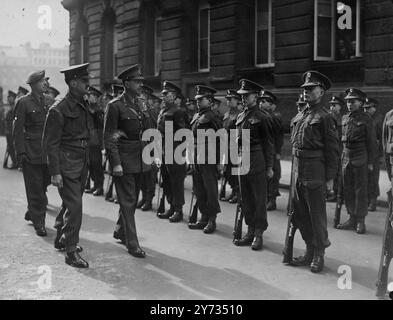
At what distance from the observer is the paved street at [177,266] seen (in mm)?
4828

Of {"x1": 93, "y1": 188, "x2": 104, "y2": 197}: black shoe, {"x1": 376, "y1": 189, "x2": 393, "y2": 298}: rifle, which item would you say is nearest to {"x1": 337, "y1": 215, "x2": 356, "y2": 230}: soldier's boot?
{"x1": 376, "y1": 189, "x2": 393, "y2": 298}: rifle

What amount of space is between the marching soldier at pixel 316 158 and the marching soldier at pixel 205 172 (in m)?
1.97

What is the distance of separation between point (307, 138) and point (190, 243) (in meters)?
2.15

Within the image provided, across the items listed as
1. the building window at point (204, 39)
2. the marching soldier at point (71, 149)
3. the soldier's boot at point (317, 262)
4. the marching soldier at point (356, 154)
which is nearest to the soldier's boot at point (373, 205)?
the marching soldier at point (356, 154)

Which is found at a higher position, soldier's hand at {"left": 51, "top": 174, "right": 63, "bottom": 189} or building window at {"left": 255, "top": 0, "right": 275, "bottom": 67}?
building window at {"left": 255, "top": 0, "right": 275, "bottom": 67}

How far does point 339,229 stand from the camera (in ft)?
25.1

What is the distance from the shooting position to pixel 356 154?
308 inches

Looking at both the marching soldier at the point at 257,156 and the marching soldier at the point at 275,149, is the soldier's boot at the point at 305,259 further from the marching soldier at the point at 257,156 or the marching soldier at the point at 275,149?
the marching soldier at the point at 275,149

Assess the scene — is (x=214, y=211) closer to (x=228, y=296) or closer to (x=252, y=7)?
(x=228, y=296)

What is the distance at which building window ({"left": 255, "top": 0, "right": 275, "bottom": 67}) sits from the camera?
52.3 feet

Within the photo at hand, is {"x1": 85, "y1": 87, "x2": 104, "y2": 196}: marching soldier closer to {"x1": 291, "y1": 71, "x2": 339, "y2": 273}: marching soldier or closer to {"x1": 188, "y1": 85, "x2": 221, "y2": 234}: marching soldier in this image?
Answer: {"x1": 188, "y1": 85, "x2": 221, "y2": 234}: marching soldier

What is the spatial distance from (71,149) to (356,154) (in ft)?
13.8

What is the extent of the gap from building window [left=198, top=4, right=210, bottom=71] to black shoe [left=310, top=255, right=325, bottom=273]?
13527 millimetres

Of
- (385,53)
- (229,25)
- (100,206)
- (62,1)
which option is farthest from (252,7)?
(62,1)
